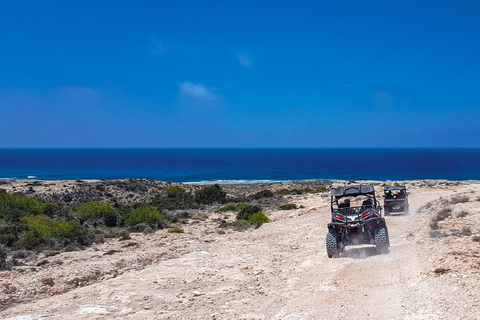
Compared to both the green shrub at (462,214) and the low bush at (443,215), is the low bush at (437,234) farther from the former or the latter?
the green shrub at (462,214)

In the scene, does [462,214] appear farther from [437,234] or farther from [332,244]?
[332,244]

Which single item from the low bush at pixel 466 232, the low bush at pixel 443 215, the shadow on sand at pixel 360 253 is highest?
the low bush at pixel 466 232

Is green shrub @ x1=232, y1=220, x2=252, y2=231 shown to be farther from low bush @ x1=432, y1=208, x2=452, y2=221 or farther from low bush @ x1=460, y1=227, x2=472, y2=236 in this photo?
low bush @ x1=460, y1=227, x2=472, y2=236

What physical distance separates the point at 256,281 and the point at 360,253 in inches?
148

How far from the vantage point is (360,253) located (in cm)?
1178

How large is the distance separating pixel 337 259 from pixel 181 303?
5229 mm

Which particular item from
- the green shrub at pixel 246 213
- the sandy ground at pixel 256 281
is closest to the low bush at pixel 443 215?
the sandy ground at pixel 256 281

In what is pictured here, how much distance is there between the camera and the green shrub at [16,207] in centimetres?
2047

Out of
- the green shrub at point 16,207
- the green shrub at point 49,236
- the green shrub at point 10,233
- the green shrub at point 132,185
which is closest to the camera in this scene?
the green shrub at point 49,236

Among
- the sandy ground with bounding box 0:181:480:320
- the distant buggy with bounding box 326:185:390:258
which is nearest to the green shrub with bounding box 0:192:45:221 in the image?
the sandy ground with bounding box 0:181:480:320

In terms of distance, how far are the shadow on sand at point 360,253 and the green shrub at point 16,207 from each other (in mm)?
17728

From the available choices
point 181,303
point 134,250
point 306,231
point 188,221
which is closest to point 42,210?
point 188,221

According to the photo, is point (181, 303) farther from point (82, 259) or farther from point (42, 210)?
point (42, 210)

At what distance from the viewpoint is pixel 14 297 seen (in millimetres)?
9391
